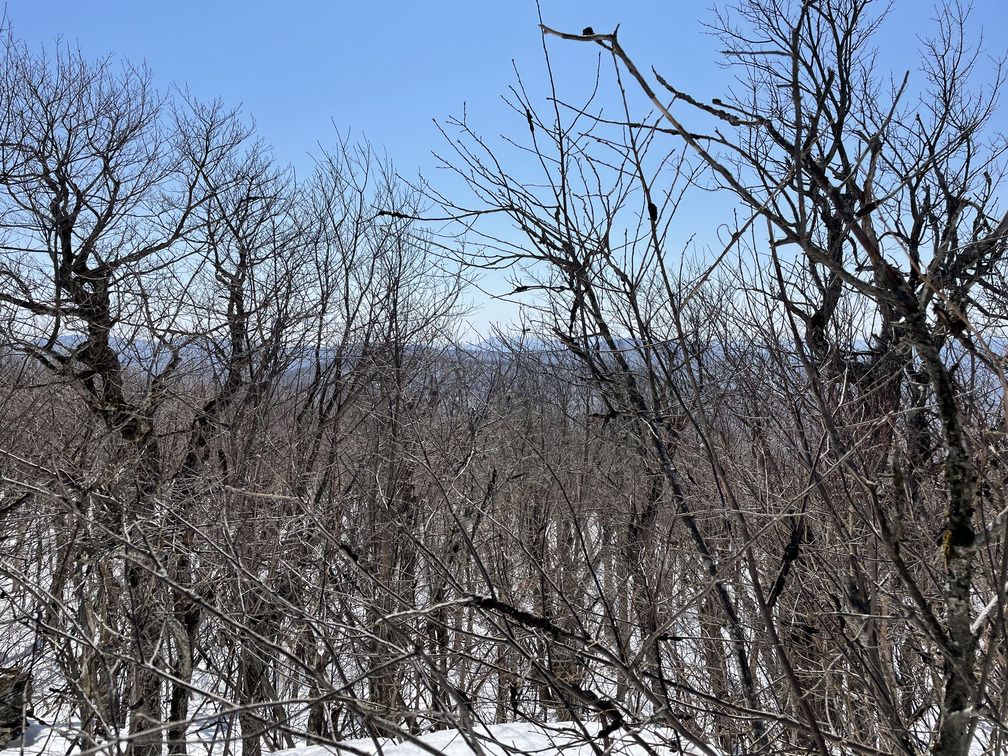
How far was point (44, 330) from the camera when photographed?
8570 millimetres

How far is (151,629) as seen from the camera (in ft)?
21.9

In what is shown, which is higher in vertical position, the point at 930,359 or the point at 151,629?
the point at 930,359

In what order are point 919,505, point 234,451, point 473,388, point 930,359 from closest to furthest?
point 930,359 < point 919,505 < point 234,451 < point 473,388

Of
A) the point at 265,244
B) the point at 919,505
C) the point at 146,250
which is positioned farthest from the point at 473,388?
the point at 919,505

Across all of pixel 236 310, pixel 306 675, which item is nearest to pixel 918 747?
pixel 306 675

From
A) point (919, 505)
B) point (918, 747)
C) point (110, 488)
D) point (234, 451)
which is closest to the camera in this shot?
point (918, 747)

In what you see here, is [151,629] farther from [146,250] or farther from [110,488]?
[146,250]

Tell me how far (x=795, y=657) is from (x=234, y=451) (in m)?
6.10

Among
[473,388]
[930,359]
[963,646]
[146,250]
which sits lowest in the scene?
[963,646]

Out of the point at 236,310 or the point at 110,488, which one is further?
the point at 236,310

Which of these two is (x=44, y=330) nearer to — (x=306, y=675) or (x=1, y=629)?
(x=1, y=629)

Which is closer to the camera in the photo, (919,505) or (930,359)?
(930,359)

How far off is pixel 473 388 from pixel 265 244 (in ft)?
16.1

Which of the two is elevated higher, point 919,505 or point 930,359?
point 930,359
